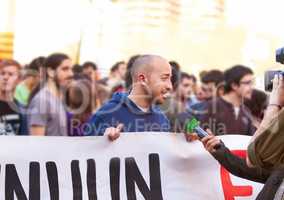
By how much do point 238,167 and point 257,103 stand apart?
9.82 feet

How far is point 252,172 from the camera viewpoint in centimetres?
358

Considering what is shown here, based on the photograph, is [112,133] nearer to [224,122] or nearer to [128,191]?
[128,191]

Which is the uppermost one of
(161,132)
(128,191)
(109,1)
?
(109,1)

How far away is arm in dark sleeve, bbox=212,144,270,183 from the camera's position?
11.6ft

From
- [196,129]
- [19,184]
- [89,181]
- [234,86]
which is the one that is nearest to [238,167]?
[196,129]

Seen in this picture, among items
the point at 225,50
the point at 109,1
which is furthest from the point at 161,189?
the point at 225,50

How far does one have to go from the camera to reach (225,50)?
55.0 ft

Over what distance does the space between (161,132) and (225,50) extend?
1273 cm

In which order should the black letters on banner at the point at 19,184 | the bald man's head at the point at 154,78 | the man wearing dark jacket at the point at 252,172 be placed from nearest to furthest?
the man wearing dark jacket at the point at 252,172 < the black letters on banner at the point at 19,184 < the bald man's head at the point at 154,78

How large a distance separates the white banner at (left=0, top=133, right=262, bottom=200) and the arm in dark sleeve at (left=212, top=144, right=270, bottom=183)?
387 millimetres

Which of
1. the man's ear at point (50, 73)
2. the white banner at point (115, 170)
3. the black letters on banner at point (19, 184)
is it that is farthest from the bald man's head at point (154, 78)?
the man's ear at point (50, 73)

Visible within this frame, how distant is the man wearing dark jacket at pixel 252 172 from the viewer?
314cm

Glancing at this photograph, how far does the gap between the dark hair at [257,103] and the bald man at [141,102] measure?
2214mm

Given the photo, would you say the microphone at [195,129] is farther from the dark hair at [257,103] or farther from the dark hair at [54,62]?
the dark hair at [54,62]
